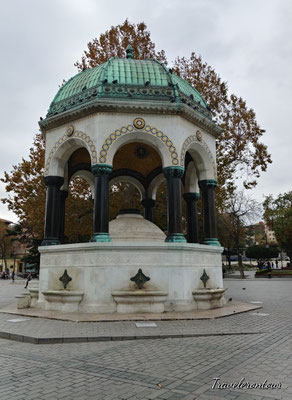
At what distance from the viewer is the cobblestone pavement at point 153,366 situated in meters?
3.76

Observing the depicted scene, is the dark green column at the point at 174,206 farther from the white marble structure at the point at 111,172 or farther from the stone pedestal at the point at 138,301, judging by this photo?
the stone pedestal at the point at 138,301

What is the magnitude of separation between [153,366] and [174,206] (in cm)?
605

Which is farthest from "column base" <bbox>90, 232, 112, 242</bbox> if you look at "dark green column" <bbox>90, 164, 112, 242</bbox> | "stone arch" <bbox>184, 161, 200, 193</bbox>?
"stone arch" <bbox>184, 161, 200, 193</bbox>

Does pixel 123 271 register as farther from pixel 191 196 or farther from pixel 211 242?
pixel 191 196

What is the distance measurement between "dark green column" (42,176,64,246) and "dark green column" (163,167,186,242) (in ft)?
12.9

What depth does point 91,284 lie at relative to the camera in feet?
30.7

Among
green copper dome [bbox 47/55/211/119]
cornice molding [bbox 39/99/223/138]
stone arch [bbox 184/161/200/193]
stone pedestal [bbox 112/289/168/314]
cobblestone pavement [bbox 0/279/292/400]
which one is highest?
green copper dome [bbox 47/55/211/119]

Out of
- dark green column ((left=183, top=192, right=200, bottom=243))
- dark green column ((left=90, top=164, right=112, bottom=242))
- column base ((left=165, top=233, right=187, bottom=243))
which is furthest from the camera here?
dark green column ((left=183, top=192, right=200, bottom=243))

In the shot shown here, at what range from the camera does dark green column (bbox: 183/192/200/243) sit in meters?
13.7

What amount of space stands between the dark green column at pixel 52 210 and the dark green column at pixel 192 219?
5211 mm

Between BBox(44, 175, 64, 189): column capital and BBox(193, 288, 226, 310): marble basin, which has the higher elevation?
BBox(44, 175, 64, 189): column capital

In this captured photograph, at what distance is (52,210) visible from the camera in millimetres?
11625

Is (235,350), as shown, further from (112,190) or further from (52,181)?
(112,190)

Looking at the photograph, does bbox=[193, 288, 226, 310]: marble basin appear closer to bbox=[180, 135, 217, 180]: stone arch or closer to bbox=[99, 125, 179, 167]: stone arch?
bbox=[99, 125, 179, 167]: stone arch
